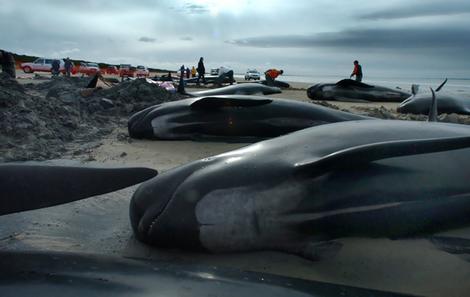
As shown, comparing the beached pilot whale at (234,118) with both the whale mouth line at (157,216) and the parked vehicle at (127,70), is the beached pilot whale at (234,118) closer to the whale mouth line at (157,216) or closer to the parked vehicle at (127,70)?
the whale mouth line at (157,216)

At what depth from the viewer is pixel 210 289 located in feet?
7.07

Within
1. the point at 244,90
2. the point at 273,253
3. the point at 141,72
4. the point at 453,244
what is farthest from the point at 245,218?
the point at 141,72

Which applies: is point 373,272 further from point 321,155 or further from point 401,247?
point 321,155

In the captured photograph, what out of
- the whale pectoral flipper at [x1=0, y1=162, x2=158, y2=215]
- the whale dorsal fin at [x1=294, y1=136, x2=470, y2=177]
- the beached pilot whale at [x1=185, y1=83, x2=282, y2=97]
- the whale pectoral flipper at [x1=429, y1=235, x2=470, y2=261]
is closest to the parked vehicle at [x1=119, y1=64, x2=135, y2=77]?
the beached pilot whale at [x1=185, y1=83, x2=282, y2=97]

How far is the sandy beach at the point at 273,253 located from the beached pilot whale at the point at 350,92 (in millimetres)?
12499

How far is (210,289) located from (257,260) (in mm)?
877

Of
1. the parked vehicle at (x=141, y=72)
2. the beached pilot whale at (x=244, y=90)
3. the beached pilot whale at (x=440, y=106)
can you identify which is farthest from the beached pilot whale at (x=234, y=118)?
the parked vehicle at (x=141, y=72)

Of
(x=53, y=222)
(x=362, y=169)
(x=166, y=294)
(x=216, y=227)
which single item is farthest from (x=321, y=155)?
(x=53, y=222)

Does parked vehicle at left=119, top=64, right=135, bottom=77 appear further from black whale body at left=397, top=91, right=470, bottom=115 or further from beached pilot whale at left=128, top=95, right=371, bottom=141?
beached pilot whale at left=128, top=95, right=371, bottom=141

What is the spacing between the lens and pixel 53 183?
3.03 m

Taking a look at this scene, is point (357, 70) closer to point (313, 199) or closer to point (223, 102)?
point (223, 102)

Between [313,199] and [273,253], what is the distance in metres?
0.43

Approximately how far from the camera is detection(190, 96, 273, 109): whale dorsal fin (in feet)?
21.7

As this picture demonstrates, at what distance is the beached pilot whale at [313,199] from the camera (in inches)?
113
